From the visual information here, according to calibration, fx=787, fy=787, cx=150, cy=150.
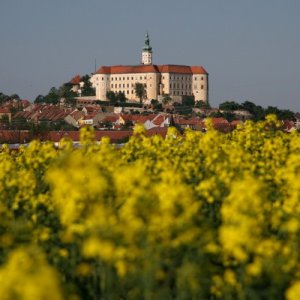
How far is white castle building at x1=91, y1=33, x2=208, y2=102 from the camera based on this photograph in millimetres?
169000

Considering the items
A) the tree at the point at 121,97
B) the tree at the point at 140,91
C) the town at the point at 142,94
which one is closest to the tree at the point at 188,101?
the town at the point at 142,94

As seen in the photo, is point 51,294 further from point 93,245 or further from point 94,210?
point 94,210

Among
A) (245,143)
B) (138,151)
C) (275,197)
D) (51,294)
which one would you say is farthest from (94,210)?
(245,143)

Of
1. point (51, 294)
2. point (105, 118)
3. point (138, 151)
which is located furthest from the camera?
point (105, 118)

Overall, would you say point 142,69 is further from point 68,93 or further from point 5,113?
point 5,113

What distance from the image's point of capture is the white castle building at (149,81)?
554 feet

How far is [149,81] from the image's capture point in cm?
16950

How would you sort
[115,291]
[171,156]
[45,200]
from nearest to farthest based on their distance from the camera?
[115,291], [45,200], [171,156]

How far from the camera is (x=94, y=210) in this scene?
17.9 ft

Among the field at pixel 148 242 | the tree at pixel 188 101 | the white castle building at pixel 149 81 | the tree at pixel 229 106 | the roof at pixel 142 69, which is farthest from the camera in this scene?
the roof at pixel 142 69

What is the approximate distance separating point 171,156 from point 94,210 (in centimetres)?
503

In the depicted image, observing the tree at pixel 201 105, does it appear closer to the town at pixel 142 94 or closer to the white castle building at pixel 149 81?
the town at pixel 142 94

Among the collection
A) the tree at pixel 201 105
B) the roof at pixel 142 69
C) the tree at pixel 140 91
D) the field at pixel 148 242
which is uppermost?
the roof at pixel 142 69

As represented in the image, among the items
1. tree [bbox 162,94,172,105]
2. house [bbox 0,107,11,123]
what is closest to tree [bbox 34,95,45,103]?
tree [bbox 162,94,172,105]
